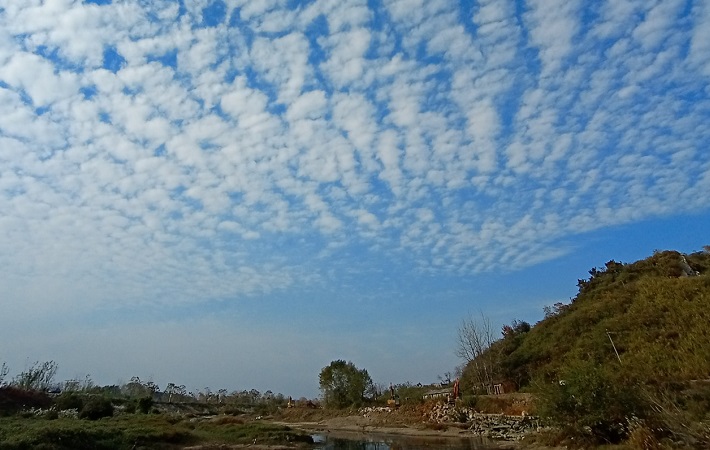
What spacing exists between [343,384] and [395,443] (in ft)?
95.3

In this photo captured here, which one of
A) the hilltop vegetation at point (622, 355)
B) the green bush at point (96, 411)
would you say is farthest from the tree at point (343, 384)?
the green bush at point (96, 411)

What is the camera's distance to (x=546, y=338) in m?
46.2

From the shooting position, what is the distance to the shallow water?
27766 millimetres

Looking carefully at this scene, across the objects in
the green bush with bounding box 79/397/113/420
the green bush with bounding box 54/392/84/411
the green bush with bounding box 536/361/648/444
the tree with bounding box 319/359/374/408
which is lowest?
the green bush with bounding box 536/361/648/444

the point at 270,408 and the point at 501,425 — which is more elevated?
the point at 270,408

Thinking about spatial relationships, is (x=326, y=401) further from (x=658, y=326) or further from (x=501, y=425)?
(x=658, y=326)

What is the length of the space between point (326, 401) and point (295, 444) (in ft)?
101

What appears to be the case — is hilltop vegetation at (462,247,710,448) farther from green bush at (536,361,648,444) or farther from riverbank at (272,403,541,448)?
riverbank at (272,403,541,448)

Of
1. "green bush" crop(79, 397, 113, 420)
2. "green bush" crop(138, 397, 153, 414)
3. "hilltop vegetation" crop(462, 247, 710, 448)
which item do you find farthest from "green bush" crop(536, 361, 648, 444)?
"green bush" crop(138, 397, 153, 414)

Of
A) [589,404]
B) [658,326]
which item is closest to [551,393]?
[589,404]

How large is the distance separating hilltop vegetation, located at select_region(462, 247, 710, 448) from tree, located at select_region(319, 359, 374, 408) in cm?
1310

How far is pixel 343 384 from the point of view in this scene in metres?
60.2

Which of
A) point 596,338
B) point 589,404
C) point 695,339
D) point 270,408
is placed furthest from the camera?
point 270,408

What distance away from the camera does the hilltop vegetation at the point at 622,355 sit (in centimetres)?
1825
